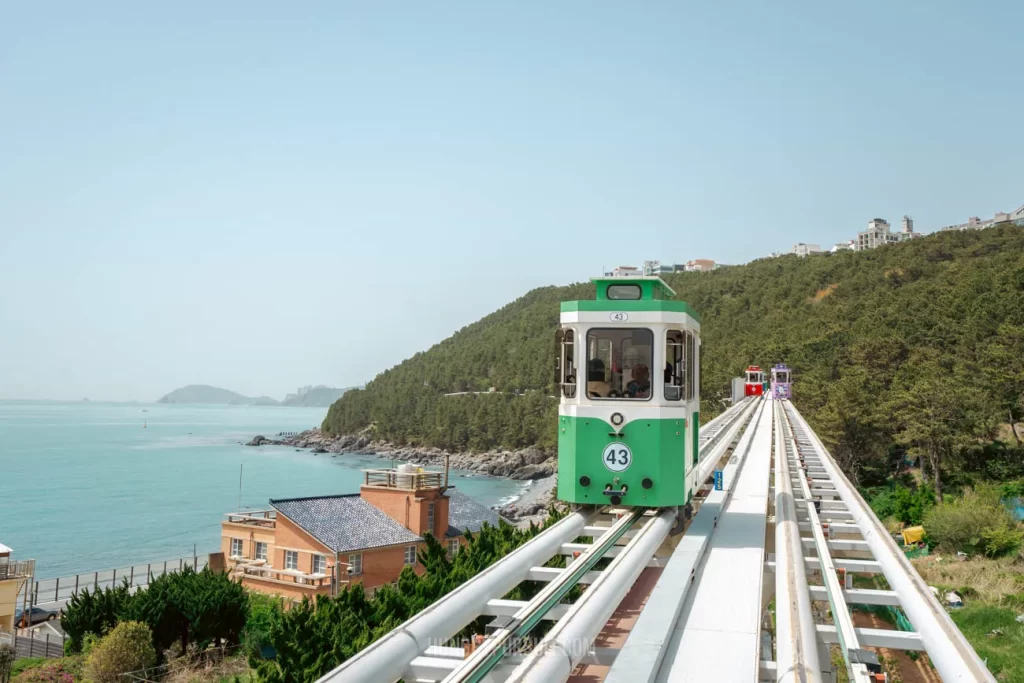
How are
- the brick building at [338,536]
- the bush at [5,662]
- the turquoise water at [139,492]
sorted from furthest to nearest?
the turquoise water at [139,492]
the brick building at [338,536]
the bush at [5,662]

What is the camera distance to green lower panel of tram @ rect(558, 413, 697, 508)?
8.02 m

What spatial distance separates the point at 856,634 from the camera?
4.81 meters

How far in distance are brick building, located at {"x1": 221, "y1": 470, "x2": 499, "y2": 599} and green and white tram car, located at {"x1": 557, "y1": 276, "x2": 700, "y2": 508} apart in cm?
1971

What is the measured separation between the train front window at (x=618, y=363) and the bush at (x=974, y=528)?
23.2 meters

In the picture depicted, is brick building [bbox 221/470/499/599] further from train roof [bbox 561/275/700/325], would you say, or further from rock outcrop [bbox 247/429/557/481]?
rock outcrop [bbox 247/429/557/481]

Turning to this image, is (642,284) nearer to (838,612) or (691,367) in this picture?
(691,367)

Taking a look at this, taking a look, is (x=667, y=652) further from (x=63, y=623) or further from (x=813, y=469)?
(x=63, y=623)

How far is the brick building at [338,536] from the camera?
28.3m

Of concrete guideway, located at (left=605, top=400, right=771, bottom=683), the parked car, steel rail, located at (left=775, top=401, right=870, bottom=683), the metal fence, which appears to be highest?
steel rail, located at (left=775, top=401, right=870, bottom=683)

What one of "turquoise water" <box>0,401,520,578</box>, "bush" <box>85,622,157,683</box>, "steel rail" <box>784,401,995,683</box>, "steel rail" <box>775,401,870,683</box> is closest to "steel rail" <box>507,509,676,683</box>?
"steel rail" <box>775,401,870,683</box>

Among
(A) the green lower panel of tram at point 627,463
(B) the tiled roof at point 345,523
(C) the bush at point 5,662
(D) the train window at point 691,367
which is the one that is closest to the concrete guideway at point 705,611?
(A) the green lower panel of tram at point 627,463

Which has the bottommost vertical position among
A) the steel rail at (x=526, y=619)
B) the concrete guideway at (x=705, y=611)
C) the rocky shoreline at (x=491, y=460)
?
the rocky shoreline at (x=491, y=460)

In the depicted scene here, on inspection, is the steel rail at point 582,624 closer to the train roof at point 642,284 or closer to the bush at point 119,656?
the train roof at point 642,284

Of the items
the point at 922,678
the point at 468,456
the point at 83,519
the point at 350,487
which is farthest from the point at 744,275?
the point at 922,678
